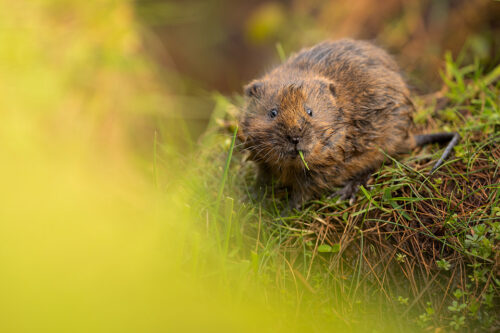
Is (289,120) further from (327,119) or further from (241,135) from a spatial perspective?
(241,135)

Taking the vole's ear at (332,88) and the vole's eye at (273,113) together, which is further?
the vole's ear at (332,88)

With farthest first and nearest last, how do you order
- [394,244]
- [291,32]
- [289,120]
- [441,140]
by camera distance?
[291,32], [441,140], [289,120], [394,244]

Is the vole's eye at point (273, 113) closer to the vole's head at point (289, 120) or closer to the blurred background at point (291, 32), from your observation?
the vole's head at point (289, 120)

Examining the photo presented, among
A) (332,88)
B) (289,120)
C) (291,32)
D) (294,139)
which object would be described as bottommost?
(294,139)

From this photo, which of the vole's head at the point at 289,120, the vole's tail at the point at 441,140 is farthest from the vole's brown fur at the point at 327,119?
the vole's tail at the point at 441,140

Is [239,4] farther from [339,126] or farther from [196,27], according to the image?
[339,126]

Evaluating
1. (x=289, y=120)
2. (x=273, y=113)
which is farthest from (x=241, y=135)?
(x=289, y=120)

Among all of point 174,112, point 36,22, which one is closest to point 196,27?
point 174,112

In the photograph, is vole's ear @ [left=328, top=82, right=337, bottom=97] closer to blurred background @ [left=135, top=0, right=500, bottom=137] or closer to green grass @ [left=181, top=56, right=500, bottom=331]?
green grass @ [left=181, top=56, right=500, bottom=331]
